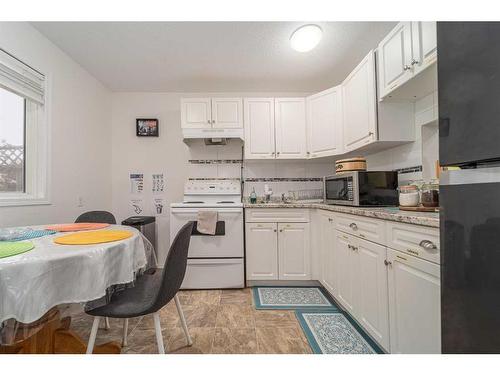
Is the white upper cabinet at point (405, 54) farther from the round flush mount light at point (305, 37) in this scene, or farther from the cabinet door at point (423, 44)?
the round flush mount light at point (305, 37)

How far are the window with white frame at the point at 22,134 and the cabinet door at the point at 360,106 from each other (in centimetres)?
A: 275

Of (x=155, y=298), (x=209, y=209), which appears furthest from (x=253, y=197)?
(x=155, y=298)

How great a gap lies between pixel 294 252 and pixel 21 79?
9.12ft

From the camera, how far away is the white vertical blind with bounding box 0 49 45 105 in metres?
1.61

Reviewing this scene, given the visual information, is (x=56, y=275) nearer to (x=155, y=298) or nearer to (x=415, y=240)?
(x=155, y=298)

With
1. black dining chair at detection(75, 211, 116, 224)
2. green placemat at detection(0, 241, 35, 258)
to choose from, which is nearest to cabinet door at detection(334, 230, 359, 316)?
green placemat at detection(0, 241, 35, 258)

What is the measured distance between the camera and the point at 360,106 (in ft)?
6.53

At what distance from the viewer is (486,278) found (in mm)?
573

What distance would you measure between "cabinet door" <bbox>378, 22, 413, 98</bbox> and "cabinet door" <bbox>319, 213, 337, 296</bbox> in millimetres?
1120

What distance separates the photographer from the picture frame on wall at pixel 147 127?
2.98m

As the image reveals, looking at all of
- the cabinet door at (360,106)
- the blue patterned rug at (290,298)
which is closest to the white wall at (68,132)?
the blue patterned rug at (290,298)

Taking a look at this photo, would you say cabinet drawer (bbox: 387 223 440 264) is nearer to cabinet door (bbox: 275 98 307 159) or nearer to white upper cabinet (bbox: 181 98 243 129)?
cabinet door (bbox: 275 98 307 159)

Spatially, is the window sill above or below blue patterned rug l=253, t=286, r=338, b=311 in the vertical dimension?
above
